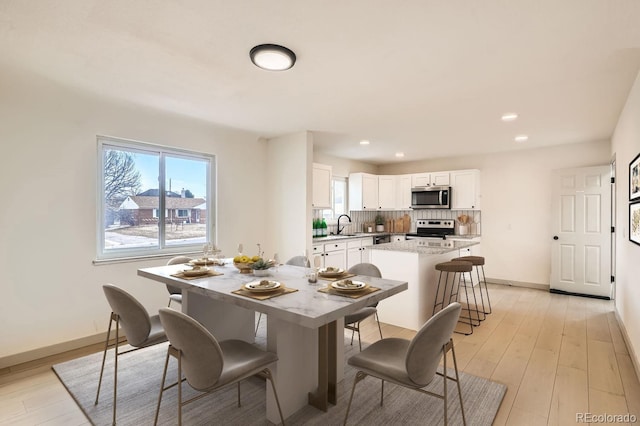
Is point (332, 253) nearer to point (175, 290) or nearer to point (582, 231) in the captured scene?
point (175, 290)

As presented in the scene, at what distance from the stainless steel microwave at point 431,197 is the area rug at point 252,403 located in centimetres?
412

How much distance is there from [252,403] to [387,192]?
5.44 metres

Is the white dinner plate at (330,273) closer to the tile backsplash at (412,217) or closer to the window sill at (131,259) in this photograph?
the window sill at (131,259)

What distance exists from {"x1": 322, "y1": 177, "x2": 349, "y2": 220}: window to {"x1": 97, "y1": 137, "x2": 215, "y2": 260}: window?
2689mm

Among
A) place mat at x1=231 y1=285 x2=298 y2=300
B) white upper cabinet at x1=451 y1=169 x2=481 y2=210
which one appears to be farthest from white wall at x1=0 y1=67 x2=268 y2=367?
white upper cabinet at x1=451 y1=169 x2=481 y2=210

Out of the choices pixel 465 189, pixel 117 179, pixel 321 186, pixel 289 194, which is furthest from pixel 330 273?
pixel 465 189

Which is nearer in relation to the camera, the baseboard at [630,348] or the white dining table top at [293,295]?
the white dining table top at [293,295]

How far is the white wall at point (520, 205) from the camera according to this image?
18.2ft

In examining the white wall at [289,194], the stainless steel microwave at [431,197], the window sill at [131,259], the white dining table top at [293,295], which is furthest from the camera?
the stainless steel microwave at [431,197]

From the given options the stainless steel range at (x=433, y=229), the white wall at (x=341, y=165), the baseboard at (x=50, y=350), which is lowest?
the baseboard at (x=50, y=350)

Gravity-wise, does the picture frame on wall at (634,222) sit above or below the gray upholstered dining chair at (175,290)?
above

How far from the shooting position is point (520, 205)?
5863 millimetres

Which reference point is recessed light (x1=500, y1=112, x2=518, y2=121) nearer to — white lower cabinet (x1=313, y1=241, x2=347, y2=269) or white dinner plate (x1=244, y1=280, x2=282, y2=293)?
white lower cabinet (x1=313, y1=241, x2=347, y2=269)

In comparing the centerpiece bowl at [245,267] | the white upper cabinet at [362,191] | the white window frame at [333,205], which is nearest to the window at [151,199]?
the centerpiece bowl at [245,267]
